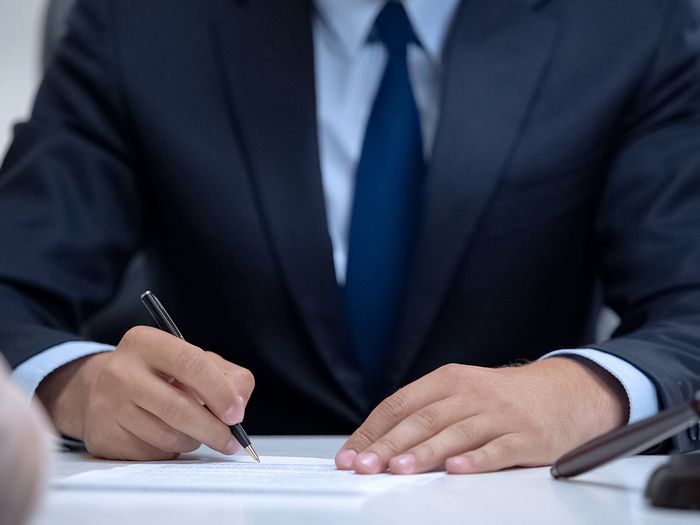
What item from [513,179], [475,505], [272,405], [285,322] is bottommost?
[272,405]

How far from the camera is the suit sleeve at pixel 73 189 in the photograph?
1.16 m

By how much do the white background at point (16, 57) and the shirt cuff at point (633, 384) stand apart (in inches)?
79.2

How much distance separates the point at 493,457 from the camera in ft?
2.28

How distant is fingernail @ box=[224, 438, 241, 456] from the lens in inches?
29.8

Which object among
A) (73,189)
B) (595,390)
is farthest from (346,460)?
(73,189)

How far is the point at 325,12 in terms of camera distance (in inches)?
50.3

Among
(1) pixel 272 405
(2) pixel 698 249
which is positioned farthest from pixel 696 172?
(1) pixel 272 405

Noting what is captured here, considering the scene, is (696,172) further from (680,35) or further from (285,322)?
(285,322)

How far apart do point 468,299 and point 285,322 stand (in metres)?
0.22

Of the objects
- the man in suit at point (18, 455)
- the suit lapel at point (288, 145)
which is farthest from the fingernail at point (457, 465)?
the suit lapel at point (288, 145)

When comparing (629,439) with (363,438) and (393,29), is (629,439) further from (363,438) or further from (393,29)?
(393,29)

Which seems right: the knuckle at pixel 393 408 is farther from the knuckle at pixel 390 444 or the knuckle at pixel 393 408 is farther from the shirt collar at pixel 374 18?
the shirt collar at pixel 374 18

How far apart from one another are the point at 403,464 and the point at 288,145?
62 cm

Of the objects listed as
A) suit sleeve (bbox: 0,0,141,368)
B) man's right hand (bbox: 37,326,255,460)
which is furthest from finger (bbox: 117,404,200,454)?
suit sleeve (bbox: 0,0,141,368)
